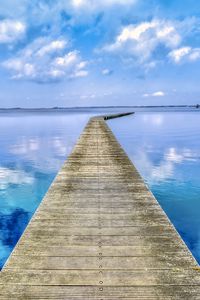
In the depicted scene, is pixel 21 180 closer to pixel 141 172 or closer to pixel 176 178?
pixel 141 172

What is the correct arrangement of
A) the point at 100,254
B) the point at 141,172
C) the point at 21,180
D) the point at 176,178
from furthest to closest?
the point at 141,172 → the point at 176,178 → the point at 21,180 → the point at 100,254

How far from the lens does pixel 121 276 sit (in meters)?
3.73

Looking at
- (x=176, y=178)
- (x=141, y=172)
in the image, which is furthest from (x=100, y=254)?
(x=141, y=172)

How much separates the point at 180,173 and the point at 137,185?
8776 millimetres

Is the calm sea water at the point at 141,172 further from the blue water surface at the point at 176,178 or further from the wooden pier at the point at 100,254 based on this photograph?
the wooden pier at the point at 100,254

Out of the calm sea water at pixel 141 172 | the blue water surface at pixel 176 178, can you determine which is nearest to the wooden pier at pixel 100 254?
the calm sea water at pixel 141 172

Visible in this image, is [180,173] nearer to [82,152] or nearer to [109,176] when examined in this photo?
[82,152]

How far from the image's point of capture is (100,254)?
14.0 feet

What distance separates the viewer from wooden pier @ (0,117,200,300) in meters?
3.48

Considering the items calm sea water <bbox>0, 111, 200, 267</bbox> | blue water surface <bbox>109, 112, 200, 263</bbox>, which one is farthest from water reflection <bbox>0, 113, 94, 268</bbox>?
blue water surface <bbox>109, 112, 200, 263</bbox>

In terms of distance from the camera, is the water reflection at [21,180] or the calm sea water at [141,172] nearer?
the water reflection at [21,180]

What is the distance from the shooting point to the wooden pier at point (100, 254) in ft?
11.4

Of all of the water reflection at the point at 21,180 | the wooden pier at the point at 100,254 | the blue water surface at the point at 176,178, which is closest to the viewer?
the wooden pier at the point at 100,254

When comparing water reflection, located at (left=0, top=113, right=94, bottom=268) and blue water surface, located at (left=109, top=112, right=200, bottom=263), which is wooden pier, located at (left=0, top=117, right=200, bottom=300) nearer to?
water reflection, located at (left=0, top=113, right=94, bottom=268)
